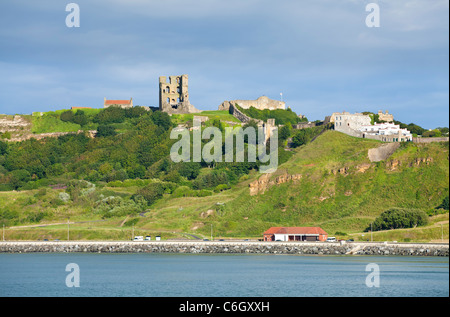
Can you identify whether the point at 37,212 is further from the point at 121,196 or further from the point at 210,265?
the point at 210,265

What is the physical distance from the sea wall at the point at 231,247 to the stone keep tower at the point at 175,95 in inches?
3156

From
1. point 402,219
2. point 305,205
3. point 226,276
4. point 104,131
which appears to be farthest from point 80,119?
point 226,276

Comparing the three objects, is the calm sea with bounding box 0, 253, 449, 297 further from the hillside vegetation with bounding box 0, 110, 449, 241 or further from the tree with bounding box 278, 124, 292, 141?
the tree with bounding box 278, 124, 292, 141

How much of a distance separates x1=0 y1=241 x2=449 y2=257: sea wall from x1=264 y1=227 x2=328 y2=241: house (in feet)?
13.8

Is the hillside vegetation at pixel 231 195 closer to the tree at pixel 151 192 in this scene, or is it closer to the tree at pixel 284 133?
the tree at pixel 151 192

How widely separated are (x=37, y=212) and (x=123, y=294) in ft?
229

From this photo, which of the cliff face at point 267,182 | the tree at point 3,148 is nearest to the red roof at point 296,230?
the cliff face at point 267,182

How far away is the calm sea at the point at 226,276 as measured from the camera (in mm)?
58625

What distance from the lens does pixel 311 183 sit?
117m

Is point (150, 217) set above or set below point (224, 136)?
below
